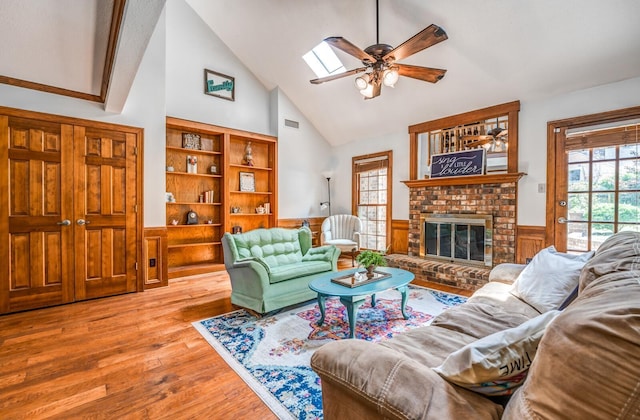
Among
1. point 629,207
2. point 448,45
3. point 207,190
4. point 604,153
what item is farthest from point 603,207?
point 207,190

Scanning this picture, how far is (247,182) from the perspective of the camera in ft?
18.2

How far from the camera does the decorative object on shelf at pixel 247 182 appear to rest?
550 cm

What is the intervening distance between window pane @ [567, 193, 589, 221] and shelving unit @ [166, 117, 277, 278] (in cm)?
452

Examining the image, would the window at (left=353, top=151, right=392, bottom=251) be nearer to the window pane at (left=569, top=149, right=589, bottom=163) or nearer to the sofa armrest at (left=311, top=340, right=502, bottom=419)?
the window pane at (left=569, top=149, right=589, bottom=163)

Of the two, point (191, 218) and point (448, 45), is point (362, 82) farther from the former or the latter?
point (191, 218)

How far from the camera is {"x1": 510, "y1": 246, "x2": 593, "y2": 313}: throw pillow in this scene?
72.2 inches

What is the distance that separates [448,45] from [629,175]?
101 inches

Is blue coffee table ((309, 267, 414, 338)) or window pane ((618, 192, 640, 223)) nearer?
blue coffee table ((309, 267, 414, 338))

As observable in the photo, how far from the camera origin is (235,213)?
17.5ft

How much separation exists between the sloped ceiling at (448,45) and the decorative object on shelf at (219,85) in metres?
0.53

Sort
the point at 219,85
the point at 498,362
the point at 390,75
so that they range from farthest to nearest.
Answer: the point at 219,85 < the point at 390,75 < the point at 498,362

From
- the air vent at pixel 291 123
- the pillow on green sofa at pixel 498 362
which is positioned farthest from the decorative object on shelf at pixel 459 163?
the pillow on green sofa at pixel 498 362

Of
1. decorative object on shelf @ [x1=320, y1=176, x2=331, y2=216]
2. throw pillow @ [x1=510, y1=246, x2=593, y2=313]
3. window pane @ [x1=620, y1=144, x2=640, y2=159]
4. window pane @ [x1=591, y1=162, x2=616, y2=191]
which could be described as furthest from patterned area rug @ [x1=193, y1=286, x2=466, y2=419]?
decorative object on shelf @ [x1=320, y1=176, x2=331, y2=216]

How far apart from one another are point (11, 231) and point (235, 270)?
244 centimetres
